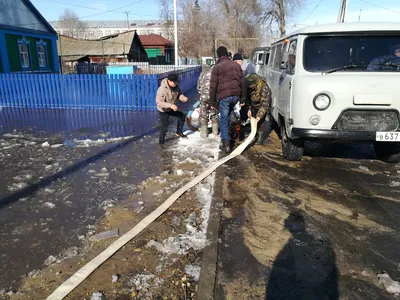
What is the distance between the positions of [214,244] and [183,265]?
1.30 ft

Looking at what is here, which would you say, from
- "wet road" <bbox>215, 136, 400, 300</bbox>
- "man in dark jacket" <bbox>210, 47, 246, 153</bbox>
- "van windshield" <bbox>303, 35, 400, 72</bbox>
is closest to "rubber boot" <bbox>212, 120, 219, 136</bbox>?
"man in dark jacket" <bbox>210, 47, 246, 153</bbox>

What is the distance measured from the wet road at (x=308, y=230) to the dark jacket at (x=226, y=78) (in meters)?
1.33

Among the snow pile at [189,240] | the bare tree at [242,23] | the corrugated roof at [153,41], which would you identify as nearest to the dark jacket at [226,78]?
the snow pile at [189,240]

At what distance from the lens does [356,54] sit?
15.2 feet

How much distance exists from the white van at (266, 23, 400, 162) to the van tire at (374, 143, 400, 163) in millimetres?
1105

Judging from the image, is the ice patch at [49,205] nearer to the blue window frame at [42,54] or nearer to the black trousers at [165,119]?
the black trousers at [165,119]

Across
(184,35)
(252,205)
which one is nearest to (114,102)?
(252,205)

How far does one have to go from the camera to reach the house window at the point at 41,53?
19766 mm

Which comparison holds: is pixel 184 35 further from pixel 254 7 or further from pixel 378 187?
pixel 378 187

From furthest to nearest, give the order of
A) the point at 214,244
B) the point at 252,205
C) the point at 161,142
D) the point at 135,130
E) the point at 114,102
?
the point at 114,102
the point at 135,130
the point at 161,142
the point at 252,205
the point at 214,244

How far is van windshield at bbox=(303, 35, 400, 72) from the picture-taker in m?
4.57

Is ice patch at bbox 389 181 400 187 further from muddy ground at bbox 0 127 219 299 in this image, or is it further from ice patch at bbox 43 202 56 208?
ice patch at bbox 43 202 56 208

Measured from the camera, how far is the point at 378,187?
4590mm

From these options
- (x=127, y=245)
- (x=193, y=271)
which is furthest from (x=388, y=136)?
(x=127, y=245)
